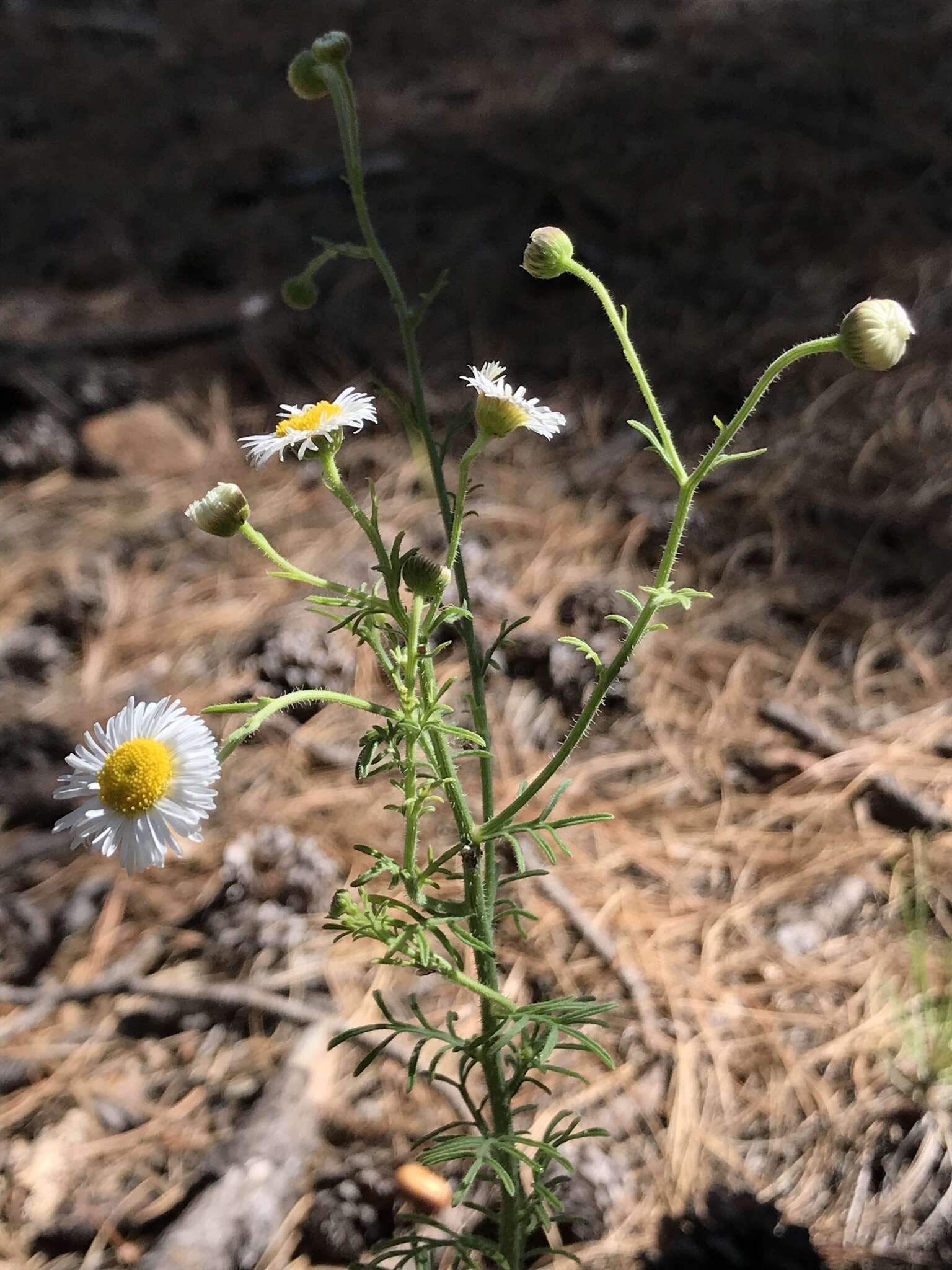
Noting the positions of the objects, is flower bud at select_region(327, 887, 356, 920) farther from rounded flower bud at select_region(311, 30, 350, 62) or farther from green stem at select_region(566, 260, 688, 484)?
rounded flower bud at select_region(311, 30, 350, 62)

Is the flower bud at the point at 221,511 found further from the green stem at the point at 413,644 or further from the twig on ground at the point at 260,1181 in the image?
the twig on ground at the point at 260,1181

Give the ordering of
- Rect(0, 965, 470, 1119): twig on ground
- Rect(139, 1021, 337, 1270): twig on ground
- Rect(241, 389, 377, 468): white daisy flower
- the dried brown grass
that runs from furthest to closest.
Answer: Rect(0, 965, 470, 1119): twig on ground → the dried brown grass → Rect(139, 1021, 337, 1270): twig on ground → Rect(241, 389, 377, 468): white daisy flower

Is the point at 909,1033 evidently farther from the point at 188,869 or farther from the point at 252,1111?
the point at 188,869

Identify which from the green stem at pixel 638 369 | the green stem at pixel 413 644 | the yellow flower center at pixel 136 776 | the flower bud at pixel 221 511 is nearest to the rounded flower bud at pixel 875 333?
the green stem at pixel 638 369

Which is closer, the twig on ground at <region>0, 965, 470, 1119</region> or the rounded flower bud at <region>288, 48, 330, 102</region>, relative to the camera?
the rounded flower bud at <region>288, 48, 330, 102</region>

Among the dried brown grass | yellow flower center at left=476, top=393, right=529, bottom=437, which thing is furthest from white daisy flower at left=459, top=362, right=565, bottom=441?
the dried brown grass

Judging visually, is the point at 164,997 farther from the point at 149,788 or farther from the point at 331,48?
the point at 331,48

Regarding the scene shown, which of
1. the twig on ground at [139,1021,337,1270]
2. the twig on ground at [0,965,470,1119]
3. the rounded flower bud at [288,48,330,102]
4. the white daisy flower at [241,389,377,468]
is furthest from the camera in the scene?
the twig on ground at [0,965,470,1119]
